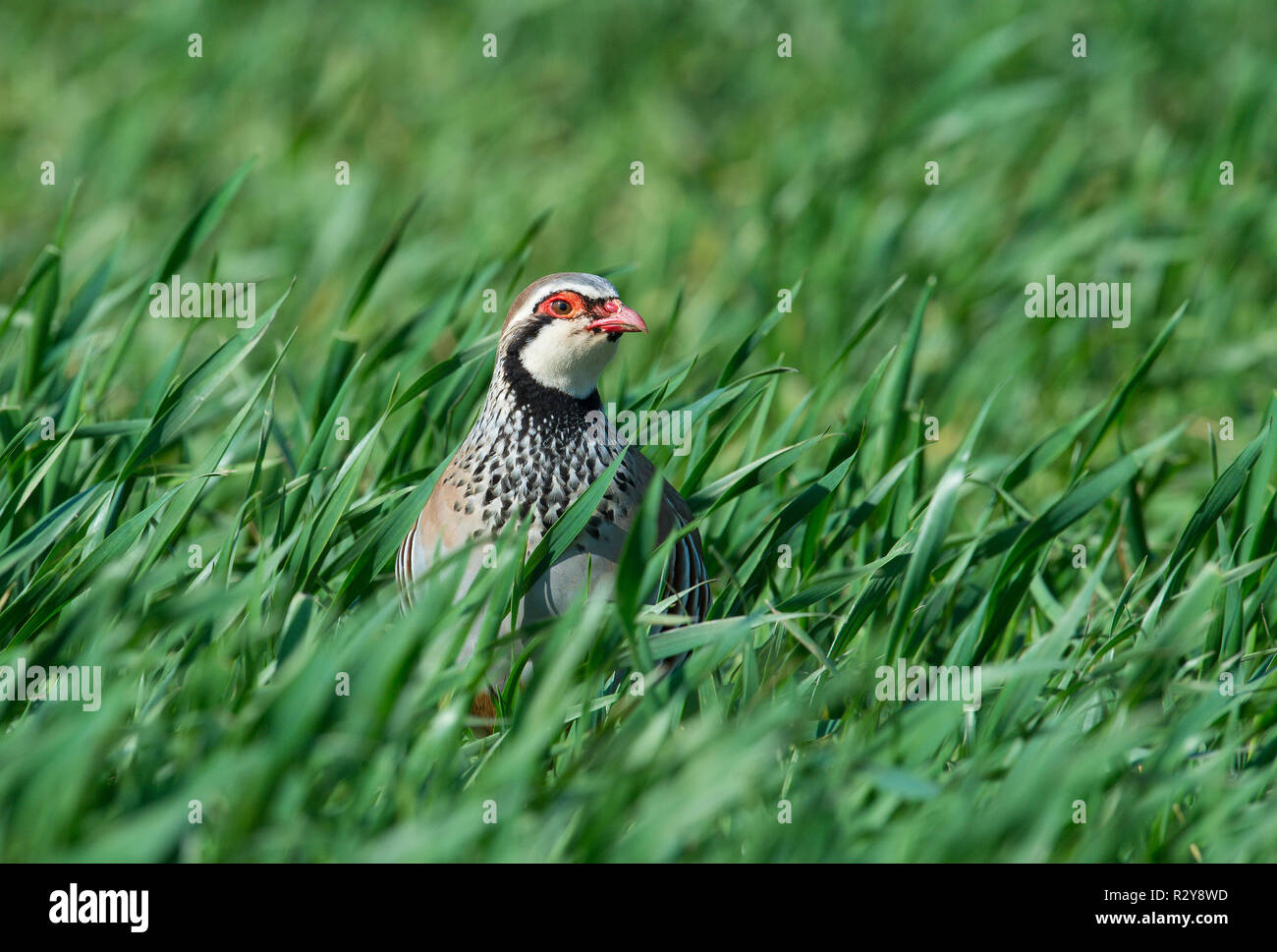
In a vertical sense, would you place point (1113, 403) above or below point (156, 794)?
above

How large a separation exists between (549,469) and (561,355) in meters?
0.24

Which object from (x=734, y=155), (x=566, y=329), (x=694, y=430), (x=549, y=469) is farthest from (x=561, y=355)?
(x=734, y=155)

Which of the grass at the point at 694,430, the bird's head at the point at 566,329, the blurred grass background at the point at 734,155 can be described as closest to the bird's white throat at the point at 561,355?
the bird's head at the point at 566,329

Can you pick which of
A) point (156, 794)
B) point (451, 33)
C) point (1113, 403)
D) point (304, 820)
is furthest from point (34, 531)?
point (451, 33)

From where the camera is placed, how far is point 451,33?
7.16 meters

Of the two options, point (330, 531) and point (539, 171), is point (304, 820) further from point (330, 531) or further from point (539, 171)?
point (539, 171)

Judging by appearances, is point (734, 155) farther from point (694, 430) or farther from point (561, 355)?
point (561, 355)

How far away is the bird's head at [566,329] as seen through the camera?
2.86m

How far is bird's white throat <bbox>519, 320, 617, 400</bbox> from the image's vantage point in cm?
286

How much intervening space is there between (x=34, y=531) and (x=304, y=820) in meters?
1.00

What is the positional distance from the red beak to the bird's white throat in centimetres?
2

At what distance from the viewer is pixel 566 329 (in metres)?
2.86

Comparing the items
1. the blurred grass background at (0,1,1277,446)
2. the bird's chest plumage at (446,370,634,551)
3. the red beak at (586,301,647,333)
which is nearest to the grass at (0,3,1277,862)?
the blurred grass background at (0,1,1277,446)

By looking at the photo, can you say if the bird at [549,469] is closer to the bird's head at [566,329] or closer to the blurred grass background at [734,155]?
the bird's head at [566,329]
